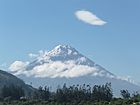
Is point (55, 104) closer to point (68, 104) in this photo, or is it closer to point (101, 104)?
point (68, 104)

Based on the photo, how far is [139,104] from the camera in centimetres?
12669

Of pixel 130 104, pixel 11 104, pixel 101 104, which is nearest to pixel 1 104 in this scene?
pixel 11 104

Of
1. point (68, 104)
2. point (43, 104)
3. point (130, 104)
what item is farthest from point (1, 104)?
Answer: point (130, 104)

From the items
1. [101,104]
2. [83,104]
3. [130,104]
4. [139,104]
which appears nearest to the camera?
[139,104]

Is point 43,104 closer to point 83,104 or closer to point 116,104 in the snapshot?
point 83,104

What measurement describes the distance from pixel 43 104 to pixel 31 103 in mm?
10335

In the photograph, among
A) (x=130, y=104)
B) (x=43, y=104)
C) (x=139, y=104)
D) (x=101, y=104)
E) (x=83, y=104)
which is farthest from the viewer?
(x=43, y=104)

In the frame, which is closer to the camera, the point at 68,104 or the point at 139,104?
the point at 139,104

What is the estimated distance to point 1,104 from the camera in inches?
7165

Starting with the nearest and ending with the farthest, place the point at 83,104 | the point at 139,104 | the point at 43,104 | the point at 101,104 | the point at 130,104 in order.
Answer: the point at 139,104, the point at 130,104, the point at 101,104, the point at 83,104, the point at 43,104

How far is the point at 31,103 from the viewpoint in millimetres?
181750

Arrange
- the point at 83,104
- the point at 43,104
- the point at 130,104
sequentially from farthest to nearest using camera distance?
the point at 43,104
the point at 83,104
the point at 130,104

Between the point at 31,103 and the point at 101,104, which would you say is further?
the point at 31,103

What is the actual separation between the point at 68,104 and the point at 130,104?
130 feet
